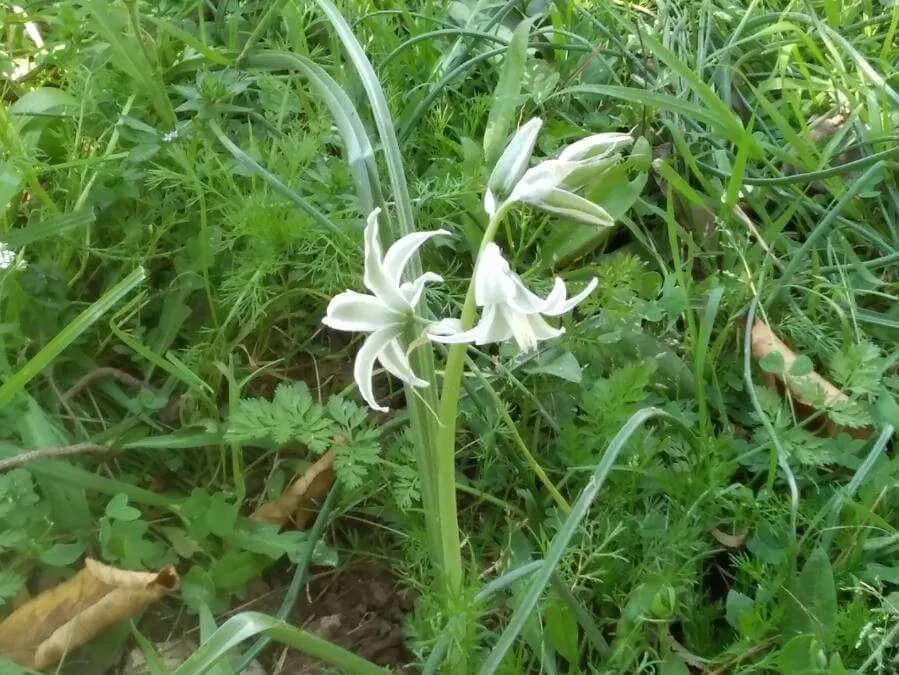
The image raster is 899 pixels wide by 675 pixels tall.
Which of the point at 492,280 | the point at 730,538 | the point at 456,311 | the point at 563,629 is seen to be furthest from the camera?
the point at 456,311

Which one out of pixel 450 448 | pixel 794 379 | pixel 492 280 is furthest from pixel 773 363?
pixel 492 280

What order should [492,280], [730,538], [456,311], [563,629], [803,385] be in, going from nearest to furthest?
[492,280] → [563,629] → [730,538] → [803,385] → [456,311]

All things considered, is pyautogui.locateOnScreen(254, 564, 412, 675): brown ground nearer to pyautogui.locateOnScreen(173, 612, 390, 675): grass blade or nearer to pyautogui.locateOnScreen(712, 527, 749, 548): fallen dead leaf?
pyautogui.locateOnScreen(173, 612, 390, 675): grass blade

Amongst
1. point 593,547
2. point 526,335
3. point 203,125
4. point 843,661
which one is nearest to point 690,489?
point 593,547

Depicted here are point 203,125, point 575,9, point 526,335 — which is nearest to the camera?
point 526,335

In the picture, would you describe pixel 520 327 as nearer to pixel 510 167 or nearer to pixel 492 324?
pixel 492 324

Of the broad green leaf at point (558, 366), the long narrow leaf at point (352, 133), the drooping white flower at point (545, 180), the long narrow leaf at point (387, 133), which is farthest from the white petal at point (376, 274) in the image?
the broad green leaf at point (558, 366)

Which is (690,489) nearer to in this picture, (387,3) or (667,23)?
(667,23)

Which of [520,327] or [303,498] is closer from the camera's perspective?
[520,327]
